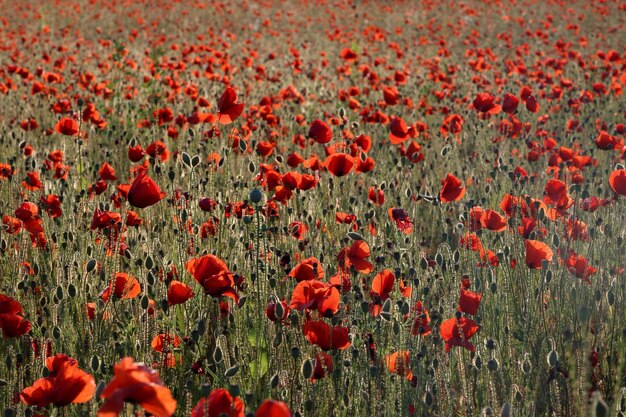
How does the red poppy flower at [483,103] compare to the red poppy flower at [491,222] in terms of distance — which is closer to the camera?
the red poppy flower at [491,222]

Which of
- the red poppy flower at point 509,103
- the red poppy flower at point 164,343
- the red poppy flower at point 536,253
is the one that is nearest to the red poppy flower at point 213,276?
the red poppy flower at point 164,343

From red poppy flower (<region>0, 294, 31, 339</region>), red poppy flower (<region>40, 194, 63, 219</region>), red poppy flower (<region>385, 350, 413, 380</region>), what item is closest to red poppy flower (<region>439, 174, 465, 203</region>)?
red poppy flower (<region>385, 350, 413, 380</region>)

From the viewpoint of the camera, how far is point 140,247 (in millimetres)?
3293

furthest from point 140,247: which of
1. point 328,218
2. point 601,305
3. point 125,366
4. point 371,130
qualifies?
point 371,130

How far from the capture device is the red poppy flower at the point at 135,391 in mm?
1064

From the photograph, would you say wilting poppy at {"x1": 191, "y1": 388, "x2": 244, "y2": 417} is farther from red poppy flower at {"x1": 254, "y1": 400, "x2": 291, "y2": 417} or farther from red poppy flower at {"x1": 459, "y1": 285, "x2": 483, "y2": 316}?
red poppy flower at {"x1": 459, "y1": 285, "x2": 483, "y2": 316}

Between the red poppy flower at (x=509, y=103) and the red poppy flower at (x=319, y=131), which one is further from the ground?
the red poppy flower at (x=509, y=103)

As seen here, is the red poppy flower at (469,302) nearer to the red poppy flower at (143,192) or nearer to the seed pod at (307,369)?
the seed pod at (307,369)

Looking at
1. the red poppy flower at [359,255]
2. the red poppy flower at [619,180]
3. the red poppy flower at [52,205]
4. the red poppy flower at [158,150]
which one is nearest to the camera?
the red poppy flower at [359,255]

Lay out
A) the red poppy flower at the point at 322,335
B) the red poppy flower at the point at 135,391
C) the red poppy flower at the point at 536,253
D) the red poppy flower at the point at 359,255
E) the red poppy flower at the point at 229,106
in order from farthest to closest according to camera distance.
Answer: the red poppy flower at the point at 229,106 < the red poppy flower at the point at 359,255 < the red poppy flower at the point at 536,253 < the red poppy flower at the point at 322,335 < the red poppy flower at the point at 135,391

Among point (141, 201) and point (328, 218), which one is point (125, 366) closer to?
point (141, 201)

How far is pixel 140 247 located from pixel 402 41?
11.2 m

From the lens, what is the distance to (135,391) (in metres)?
1.08

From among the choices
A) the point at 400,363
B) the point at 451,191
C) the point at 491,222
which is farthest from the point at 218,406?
the point at 451,191
